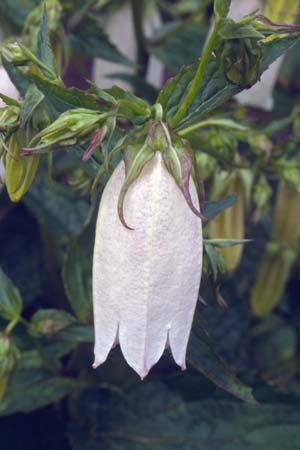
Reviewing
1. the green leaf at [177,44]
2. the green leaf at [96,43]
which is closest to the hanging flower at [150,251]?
the green leaf at [96,43]

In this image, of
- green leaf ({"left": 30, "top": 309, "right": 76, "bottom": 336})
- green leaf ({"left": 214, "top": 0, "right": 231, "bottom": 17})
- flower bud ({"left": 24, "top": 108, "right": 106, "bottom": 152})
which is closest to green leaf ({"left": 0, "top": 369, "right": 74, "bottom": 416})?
green leaf ({"left": 30, "top": 309, "right": 76, "bottom": 336})

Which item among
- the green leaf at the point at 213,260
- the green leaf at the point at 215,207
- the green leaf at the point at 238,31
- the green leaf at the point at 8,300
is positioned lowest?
the green leaf at the point at 8,300

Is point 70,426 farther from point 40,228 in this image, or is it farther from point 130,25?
point 130,25

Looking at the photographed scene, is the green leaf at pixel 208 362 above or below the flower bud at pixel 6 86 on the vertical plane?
below

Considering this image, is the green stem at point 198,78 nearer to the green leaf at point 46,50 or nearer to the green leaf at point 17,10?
the green leaf at point 46,50

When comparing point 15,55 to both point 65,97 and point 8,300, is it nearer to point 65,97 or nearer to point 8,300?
point 65,97

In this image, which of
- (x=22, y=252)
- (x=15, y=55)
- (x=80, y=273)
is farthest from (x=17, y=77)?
(x=22, y=252)
